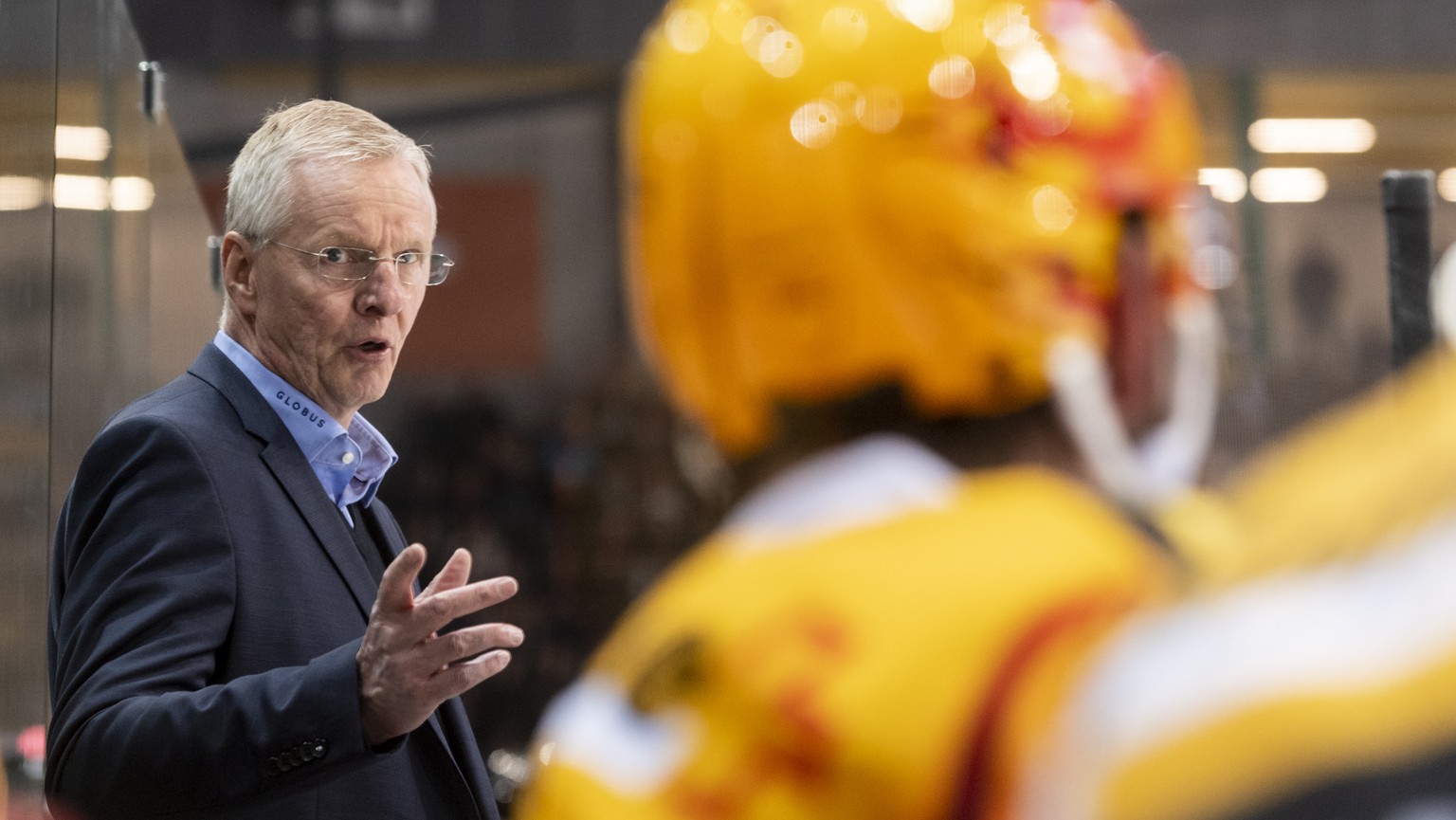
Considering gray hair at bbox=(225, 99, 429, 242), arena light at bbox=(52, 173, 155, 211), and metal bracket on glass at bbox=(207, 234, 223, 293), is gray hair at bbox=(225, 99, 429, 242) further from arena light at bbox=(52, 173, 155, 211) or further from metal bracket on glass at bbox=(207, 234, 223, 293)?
metal bracket on glass at bbox=(207, 234, 223, 293)

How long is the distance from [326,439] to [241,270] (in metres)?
0.16

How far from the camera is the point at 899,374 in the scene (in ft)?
2.29

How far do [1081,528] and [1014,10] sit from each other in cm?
24

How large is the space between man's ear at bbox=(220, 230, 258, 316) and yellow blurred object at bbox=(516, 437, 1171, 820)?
0.67 metres

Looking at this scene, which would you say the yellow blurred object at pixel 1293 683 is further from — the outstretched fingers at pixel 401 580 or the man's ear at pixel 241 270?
the man's ear at pixel 241 270

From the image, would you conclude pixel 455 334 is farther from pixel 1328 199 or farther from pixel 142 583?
pixel 142 583

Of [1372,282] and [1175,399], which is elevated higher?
[1372,282]

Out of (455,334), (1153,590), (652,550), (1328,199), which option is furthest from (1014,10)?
(455,334)

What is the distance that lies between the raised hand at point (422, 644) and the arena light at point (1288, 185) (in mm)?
5386

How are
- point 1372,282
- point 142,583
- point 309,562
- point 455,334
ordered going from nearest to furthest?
point 142,583, point 309,562, point 1372,282, point 455,334

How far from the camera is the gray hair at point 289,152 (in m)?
1.25

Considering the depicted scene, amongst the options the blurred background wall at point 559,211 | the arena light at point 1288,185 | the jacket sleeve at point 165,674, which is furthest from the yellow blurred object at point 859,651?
the arena light at point 1288,185

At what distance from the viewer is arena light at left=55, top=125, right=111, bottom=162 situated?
1.78 meters

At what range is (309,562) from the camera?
1210 millimetres
